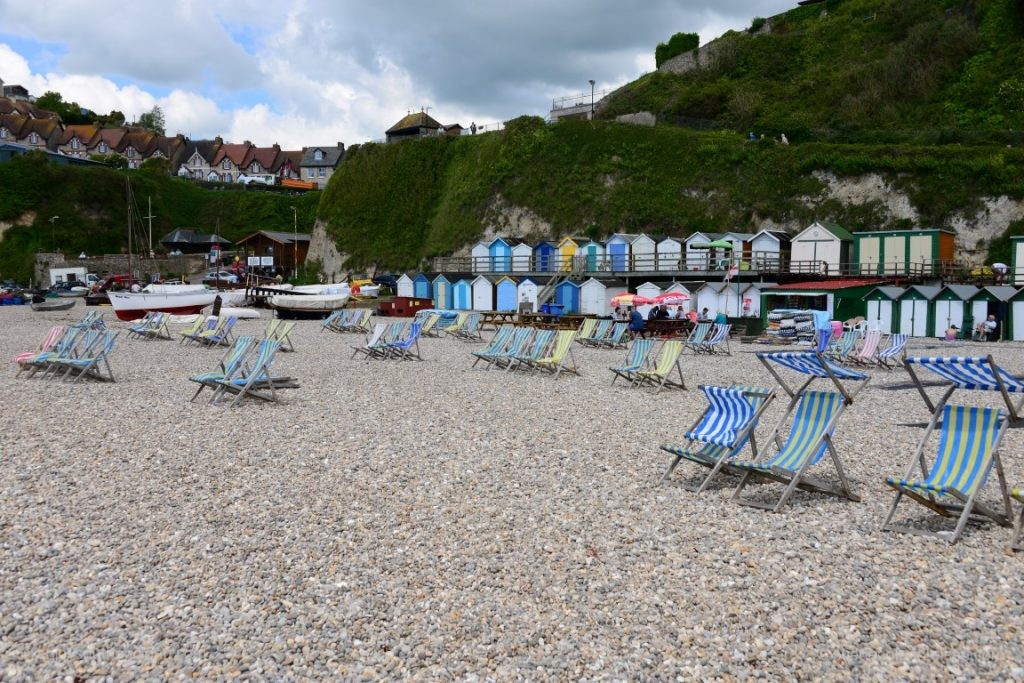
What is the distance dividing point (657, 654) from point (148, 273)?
76540 millimetres

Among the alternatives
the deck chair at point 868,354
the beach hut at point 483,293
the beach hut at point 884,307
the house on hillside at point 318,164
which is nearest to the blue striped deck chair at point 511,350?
the deck chair at point 868,354

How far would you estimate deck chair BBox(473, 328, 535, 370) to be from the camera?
17.4m

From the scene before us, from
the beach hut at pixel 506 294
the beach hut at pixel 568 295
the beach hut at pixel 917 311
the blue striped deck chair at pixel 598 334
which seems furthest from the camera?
the beach hut at pixel 506 294

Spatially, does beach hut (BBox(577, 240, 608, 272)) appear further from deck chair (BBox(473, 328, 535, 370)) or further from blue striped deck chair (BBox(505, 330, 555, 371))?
blue striped deck chair (BBox(505, 330, 555, 371))

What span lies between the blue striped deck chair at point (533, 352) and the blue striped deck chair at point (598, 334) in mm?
5898

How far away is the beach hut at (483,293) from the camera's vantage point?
45031mm

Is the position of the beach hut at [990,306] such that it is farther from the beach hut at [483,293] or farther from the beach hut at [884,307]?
the beach hut at [483,293]

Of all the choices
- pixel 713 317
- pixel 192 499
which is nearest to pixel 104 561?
pixel 192 499

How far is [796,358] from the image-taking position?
8.27 meters

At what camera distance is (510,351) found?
57.7ft

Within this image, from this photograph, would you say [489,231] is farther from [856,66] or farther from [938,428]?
[938,428]

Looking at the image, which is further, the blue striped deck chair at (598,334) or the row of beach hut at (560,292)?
the row of beach hut at (560,292)

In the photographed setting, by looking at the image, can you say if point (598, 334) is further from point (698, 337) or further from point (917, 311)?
point (917, 311)

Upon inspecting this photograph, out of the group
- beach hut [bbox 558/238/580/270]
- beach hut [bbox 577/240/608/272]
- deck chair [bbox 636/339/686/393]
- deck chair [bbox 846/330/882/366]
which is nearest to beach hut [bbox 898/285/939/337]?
deck chair [bbox 846/330/882/366]
